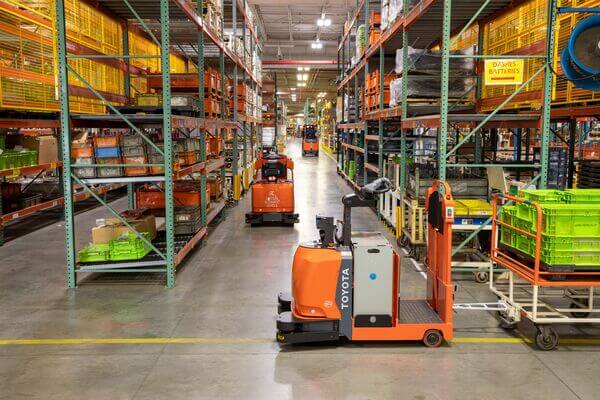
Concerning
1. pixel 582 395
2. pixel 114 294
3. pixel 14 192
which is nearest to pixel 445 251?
pixel 582 395

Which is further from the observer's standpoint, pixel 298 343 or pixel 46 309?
pixel 46 309

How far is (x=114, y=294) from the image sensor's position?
6.94 m

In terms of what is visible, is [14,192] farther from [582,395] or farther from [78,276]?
[582,395]

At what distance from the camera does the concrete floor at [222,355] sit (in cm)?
429

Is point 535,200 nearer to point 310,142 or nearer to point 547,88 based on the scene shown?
point 547,88

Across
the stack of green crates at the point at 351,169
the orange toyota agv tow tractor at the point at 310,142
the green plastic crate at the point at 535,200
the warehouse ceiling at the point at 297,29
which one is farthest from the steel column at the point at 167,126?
the orange toyota agv tow tractor at the point at 310,142

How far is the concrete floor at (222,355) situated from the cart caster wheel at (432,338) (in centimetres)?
7

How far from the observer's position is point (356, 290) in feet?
16.1

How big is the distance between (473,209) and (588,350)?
262 centimetres

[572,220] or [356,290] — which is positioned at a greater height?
[572,220]

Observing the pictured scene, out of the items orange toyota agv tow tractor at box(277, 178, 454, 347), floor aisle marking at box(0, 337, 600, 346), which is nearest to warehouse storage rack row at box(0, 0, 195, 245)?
floor aisle marking at box(0, 337, 600, 346)

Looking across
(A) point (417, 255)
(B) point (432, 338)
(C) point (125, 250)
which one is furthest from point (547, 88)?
(C) point (125, 250)

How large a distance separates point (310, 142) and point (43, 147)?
28904mm

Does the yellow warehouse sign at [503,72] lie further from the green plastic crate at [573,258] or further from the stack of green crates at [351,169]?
the stack of green crates at [351,169]
